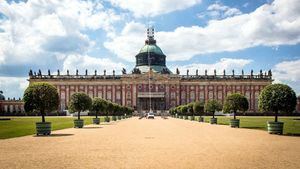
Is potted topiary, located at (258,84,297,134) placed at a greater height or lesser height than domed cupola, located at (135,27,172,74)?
lesser

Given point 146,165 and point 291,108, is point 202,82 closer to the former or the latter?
point 291,108

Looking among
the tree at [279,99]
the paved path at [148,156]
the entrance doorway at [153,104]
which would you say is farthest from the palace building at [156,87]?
the paved path at [148,156]

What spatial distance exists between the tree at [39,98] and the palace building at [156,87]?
274ft

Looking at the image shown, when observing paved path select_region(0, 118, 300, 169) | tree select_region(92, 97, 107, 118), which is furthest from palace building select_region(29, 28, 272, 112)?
paved path select_region(0, 118, 300, 169)

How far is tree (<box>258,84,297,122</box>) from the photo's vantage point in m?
26.2

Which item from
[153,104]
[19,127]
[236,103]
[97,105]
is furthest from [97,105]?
[153,104]

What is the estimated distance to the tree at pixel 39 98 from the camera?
1020 inches

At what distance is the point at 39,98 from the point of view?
25.9 meters

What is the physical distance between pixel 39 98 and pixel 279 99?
16336 mm

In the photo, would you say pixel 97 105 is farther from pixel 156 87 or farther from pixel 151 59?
pixel 151 59

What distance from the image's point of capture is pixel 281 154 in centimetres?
1457

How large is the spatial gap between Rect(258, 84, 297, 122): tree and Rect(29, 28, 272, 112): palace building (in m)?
83.2

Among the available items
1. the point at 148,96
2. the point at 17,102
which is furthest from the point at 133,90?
the point at 17,102

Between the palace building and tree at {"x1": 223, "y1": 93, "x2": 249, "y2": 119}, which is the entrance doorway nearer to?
the palace building
